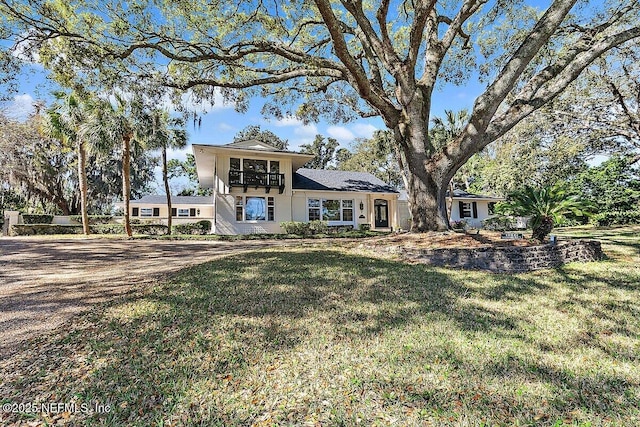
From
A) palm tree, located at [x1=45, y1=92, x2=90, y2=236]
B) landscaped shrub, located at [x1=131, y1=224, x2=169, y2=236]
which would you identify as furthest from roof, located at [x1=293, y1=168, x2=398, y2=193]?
palm tree, located at [x1=45, y1=92, x2=90, y2=236]

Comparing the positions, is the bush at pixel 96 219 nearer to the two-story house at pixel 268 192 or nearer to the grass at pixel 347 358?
the two-story house at pixel 268 192

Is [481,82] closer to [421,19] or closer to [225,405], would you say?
[421,19]

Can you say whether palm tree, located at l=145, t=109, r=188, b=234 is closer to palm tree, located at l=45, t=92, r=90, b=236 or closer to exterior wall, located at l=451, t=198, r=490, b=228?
palm tree, located at l=45, t=92, r=90, b=236

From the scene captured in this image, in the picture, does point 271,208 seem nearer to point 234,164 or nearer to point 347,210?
point 234,164

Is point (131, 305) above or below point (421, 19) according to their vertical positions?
below

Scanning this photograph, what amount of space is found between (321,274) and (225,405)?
12.4ft

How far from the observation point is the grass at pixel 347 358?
228 centimetres

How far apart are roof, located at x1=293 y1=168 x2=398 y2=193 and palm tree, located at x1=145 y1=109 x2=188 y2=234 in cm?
743

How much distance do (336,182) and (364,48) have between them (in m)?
13.1

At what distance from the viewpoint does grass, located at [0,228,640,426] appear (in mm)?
2275

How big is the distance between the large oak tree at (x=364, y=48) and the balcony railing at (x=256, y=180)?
21.5ft

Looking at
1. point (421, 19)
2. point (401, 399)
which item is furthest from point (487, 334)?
point (421, 19)

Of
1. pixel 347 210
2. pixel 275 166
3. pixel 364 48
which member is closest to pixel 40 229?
pixel 275 166

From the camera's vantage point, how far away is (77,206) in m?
30.4
